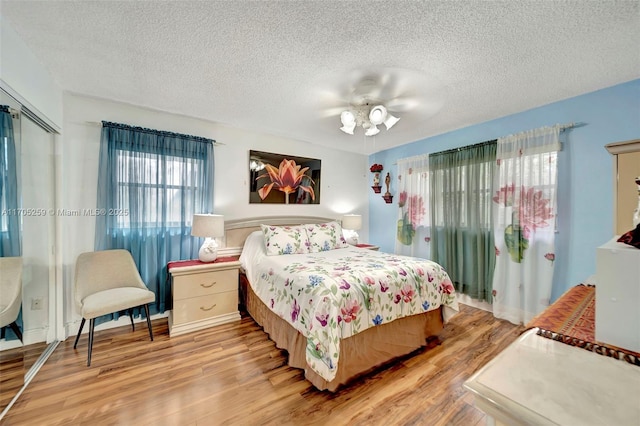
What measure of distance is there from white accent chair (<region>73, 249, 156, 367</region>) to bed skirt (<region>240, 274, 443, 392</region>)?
1.22 m

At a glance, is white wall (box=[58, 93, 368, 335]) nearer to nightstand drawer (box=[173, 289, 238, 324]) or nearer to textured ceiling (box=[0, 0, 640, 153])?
textured ceiling (box=[0, 0, 640, 153])

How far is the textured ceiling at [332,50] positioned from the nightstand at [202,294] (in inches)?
70.1

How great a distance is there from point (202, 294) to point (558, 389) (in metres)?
2.78

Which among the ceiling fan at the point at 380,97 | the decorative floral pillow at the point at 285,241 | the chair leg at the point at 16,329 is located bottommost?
the chair leg at the point at 16,329

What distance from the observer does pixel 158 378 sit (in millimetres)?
1805

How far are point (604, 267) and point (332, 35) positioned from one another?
1754mm

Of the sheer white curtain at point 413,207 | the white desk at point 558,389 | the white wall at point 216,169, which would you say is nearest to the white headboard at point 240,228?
the white wall at point 216,169

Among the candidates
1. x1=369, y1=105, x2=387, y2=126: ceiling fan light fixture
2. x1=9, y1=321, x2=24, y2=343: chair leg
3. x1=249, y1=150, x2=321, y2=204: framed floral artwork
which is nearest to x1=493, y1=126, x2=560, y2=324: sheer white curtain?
x1=369, y1=105, x2=387, y2=126: ceiling fan light fixture

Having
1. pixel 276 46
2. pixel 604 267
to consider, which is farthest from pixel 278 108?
pixel 604 267

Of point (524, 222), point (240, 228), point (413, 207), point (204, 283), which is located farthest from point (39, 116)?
point (524, 222)

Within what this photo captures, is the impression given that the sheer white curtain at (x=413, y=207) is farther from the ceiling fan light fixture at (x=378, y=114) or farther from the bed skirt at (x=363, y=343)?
the ceiling fan light fixture at (x=378, y=114)

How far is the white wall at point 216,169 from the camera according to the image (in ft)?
7.79

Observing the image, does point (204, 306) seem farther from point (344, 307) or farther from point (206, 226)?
point (344, 307)

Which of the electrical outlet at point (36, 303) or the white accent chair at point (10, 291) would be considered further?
the electrical outlet at point (36, 303)
